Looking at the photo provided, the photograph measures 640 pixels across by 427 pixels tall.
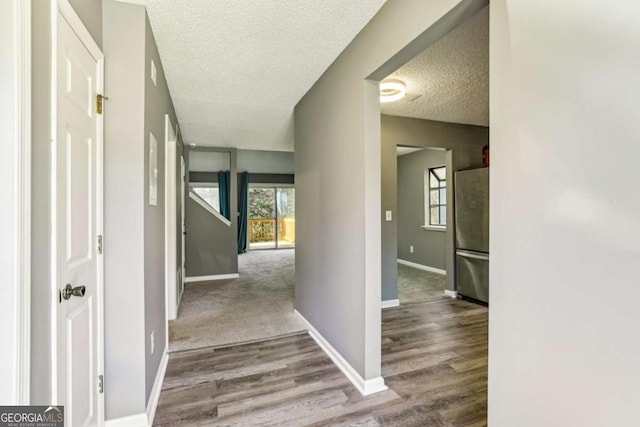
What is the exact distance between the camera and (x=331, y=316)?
250cm

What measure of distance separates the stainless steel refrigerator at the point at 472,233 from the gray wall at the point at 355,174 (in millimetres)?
2326

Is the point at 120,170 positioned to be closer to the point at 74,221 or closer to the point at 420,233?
the point at 74,221

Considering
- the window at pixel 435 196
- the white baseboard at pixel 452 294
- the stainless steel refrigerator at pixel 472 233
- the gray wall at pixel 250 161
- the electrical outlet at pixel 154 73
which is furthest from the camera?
the gray wall at pixel 250 161

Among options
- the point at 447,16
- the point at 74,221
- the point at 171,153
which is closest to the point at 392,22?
the point at 447,16

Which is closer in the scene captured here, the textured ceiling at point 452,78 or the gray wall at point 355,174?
the gray wall at point 355,174

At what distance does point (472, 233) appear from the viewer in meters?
3.86

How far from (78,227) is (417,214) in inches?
235

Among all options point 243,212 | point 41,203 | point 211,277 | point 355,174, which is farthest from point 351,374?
point 243,212

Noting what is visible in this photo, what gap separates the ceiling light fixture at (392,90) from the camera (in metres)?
2.76

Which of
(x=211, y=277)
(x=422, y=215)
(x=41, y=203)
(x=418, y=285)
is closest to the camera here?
(x=41, y=203)

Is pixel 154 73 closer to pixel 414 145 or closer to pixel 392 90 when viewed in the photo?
pixel 392 90
